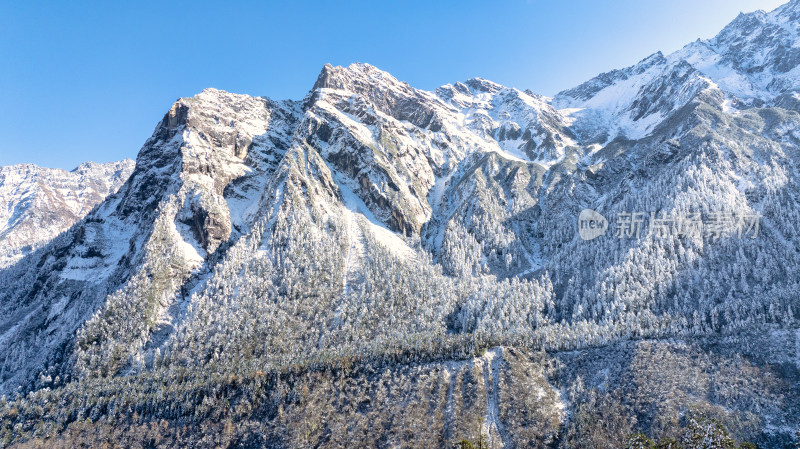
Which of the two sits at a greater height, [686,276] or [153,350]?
[686,276]

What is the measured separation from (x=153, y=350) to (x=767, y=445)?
220m

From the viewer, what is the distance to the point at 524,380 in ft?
458

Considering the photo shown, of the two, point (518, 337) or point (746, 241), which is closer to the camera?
point (518, 337)

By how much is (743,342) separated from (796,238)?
304ft

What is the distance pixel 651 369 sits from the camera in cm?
13575

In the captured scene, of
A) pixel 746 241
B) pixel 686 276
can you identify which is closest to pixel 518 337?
pixel 686 276

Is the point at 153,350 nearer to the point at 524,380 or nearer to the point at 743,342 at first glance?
the point at 524,380

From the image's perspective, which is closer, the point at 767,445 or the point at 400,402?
the point at 767,445

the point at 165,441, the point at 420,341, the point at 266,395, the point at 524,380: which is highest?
the point at 420,341

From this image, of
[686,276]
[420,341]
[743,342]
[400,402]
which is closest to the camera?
[400,402]

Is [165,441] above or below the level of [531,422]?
below

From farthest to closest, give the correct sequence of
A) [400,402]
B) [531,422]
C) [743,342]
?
[743,342]
[400,402]
[531,422]

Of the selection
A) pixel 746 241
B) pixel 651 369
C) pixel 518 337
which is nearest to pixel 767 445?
pixel 651 369

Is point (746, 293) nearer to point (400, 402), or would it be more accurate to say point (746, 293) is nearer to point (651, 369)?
point (651, 369)
